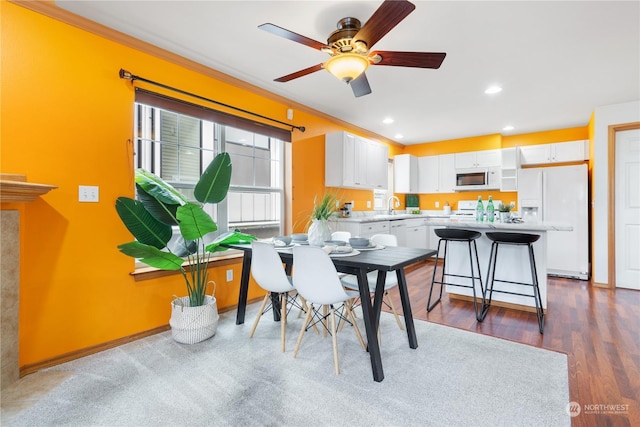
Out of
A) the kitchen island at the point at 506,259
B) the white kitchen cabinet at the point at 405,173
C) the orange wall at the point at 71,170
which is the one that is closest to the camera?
the orange wall at the point at 71,170

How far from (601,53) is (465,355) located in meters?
2.94

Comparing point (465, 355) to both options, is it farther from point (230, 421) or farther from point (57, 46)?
point (57, 46)

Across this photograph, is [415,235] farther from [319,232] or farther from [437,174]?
[319,232]

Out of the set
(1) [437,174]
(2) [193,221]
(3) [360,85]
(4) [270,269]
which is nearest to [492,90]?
(3) [360,85]

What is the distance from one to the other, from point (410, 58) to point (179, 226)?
197cm

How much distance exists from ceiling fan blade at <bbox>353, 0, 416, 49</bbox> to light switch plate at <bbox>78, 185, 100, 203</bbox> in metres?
2.16

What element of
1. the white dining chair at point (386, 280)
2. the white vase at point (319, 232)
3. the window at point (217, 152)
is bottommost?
the white dining chair at point (386, 280)

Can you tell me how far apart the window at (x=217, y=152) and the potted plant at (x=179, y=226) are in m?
0.60

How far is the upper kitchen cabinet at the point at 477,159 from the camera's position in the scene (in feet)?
18.5

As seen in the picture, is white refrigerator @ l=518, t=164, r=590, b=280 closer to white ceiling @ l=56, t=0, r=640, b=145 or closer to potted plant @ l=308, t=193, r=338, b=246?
white ceiling @ l=56, t=0, r=640, b=145

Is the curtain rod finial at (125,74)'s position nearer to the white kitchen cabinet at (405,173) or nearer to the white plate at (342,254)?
the white plate at (342,254)

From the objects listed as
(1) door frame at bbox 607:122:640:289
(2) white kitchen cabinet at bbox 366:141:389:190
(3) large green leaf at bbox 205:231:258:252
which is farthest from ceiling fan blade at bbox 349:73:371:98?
(1) door frame at bbox 607:122:640:289

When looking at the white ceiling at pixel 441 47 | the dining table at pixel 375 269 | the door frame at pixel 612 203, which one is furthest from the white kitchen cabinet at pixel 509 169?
the dining table at pixel 375 269

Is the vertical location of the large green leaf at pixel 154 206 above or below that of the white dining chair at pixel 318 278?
above
